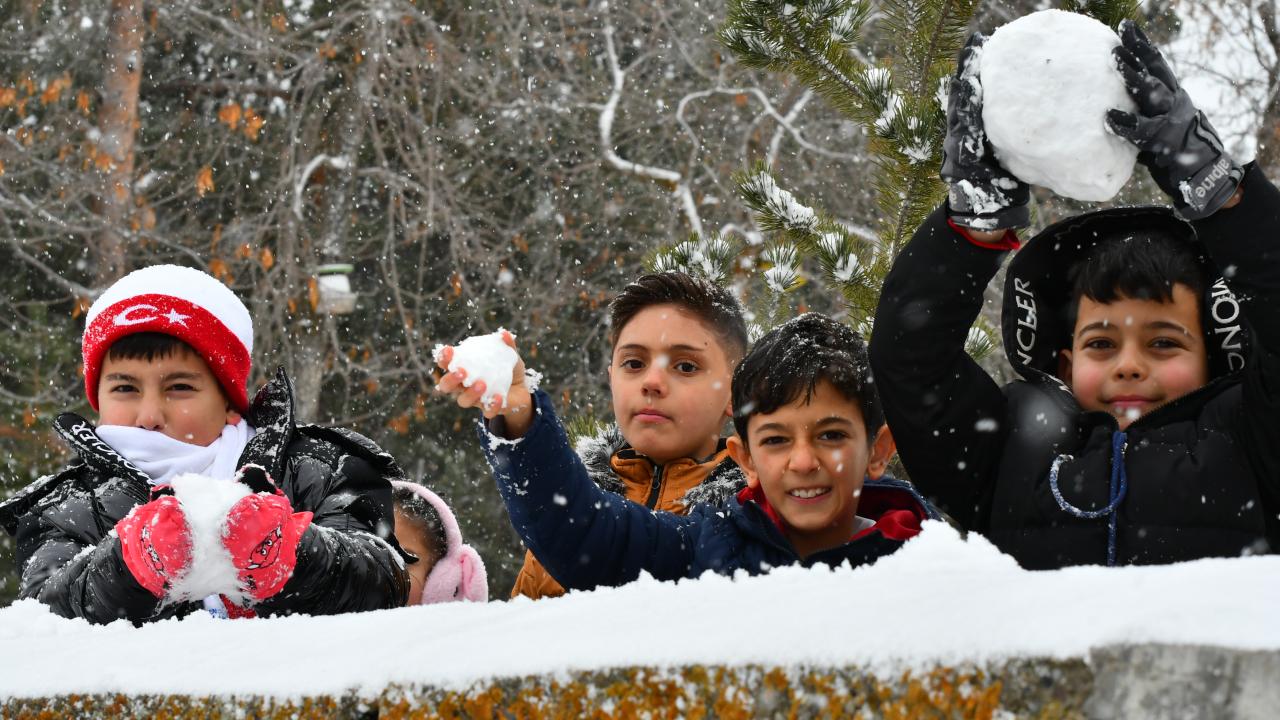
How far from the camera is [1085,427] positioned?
7.88 feet

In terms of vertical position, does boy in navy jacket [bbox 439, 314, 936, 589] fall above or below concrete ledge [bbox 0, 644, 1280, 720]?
A: above

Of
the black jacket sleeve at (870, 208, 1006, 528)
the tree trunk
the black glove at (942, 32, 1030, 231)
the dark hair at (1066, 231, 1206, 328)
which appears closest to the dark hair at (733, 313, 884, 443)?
the black jacket sleeve at (870, 208, 1006, 528)

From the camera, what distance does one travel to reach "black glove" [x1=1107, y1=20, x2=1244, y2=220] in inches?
79.2

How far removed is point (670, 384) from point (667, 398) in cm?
5

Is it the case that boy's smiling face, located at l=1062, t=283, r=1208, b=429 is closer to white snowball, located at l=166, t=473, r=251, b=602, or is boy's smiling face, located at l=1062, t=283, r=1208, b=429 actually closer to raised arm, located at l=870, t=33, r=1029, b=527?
raised arm, located at l=870, t=33, r=1029, b=527

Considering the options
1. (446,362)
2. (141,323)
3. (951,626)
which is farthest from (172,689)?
(141,323)

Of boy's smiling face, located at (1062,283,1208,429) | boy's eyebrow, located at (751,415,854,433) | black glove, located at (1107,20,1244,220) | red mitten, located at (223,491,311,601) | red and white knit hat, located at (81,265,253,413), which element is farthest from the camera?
red and white knit hat, located at (81,265,253,413)

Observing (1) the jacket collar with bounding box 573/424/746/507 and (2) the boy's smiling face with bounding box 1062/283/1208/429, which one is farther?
(1) the jacket collar with bounding box 573/424/746/507

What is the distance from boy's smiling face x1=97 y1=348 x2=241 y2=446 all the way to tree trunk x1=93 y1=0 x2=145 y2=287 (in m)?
7.88

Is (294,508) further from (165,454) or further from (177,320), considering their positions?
(177,320)

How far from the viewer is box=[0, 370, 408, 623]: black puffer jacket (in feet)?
8.32

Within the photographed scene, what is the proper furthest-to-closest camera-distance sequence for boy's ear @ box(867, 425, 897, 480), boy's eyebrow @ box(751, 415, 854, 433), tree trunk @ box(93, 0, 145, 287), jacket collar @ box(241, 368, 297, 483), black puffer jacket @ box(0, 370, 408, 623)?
tree trunk @ box(93, 0, 145, 287), jacket collar @ box(241, 368, 297, 483), boy's ear @ box(867, 425, 897, 480), boy's eyebrow @ box(751, 415, 854, 433), black puffer jacket @ box(0, 370, 408, 623)

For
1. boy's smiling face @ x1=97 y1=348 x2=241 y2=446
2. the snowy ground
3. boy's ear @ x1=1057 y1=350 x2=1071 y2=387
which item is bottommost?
the snowy ground

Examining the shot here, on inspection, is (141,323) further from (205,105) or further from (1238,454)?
(205,105)
